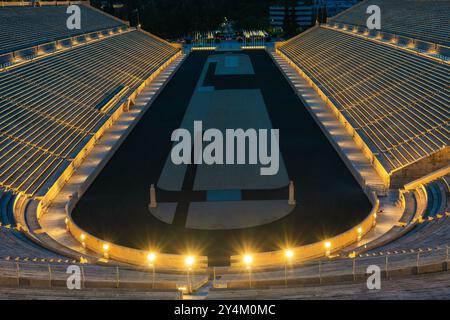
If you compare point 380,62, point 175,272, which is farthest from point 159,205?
point 380,62

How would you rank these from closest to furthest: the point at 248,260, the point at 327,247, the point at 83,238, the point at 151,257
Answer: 1. the point at 248,260
2. the point at 151,257
3. the point at 327,247
4. the point at 83,238

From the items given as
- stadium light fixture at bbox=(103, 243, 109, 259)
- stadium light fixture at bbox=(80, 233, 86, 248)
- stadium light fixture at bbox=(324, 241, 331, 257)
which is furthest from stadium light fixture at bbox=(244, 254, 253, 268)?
stadium light fixture at bbox=(80, 233, 86, 248)

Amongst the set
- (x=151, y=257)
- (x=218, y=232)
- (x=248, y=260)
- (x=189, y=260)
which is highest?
(x=189, y=260)

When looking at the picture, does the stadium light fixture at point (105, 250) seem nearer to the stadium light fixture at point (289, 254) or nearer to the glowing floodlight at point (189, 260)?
the glowing floodlight at point (189, 260)

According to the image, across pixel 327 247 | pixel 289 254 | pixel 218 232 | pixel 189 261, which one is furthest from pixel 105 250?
pixel 327 247

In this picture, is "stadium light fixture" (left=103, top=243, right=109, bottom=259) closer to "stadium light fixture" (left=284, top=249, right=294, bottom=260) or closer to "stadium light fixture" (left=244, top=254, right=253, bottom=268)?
"stadium light fixture" (left=244, top=254, right=253, bottom=268)

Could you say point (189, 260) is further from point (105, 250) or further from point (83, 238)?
point (83, 238)

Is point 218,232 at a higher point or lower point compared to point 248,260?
lower

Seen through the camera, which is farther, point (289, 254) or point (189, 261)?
point (289, 254)

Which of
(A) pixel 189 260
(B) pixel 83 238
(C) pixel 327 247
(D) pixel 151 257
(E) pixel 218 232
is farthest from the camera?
(E) pixel 218 232
